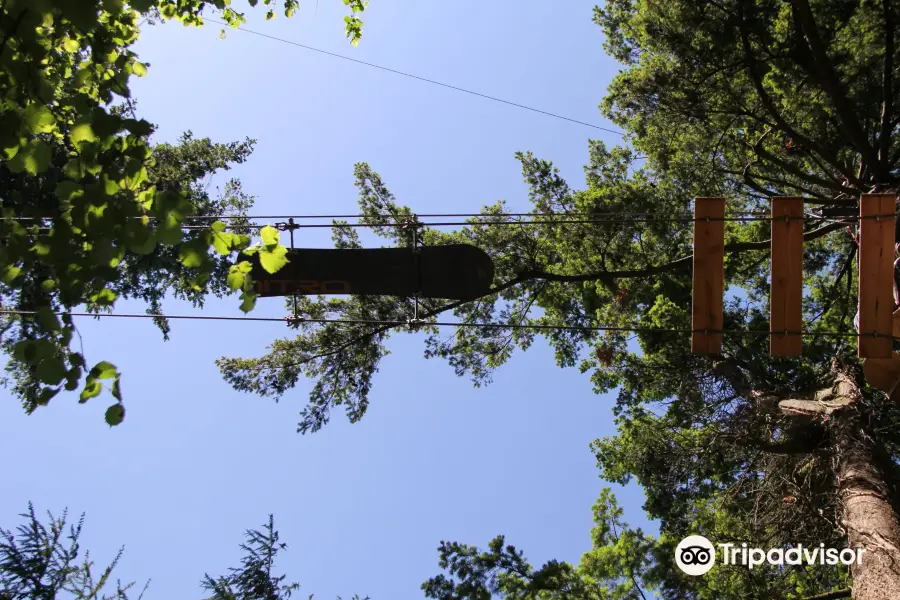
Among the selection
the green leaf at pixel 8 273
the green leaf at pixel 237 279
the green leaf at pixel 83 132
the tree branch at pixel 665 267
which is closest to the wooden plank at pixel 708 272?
the tree branch at pixel 665 267

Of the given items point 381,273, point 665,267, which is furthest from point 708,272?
point 665,267

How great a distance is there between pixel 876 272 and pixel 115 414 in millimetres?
5062

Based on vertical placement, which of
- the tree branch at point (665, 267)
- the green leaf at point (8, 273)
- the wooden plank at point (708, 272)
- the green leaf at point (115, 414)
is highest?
the tree branch at point (665, 267)

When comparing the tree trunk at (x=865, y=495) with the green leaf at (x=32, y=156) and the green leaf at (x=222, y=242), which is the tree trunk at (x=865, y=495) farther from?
the green leaf at (x=32, y=156)

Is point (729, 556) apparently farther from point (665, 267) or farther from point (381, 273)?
point (381, 273)

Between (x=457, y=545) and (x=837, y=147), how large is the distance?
9.37 meters

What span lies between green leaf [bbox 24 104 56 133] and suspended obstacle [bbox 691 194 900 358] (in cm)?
410

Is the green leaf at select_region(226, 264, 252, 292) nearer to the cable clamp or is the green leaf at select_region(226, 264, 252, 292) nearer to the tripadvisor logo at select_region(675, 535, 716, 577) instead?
the cable clamp

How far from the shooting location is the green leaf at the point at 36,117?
116 inches

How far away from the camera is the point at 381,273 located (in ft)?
17.5

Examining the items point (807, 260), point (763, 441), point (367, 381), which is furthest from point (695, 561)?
point (807, 260)

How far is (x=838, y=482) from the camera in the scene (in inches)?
250

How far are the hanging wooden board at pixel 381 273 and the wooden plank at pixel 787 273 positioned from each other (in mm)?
2295

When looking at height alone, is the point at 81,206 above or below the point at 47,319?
above
